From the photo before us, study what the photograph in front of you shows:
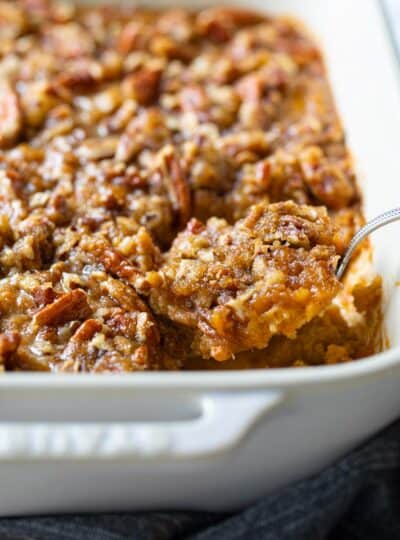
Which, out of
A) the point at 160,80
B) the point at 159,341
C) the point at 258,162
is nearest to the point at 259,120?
the point at 258,162

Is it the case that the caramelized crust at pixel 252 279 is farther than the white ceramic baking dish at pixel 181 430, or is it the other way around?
the caramelized crust at pixel 252 279

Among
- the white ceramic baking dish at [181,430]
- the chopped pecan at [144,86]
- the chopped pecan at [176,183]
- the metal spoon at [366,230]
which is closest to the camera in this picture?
the white ceramic baking dish at [181,430]

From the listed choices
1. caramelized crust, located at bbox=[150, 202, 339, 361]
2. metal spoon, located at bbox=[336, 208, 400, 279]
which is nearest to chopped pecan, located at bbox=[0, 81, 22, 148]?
caramelized crust, located at bbox=[150, 202, 339, 361]

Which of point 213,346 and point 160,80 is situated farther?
point 160,80

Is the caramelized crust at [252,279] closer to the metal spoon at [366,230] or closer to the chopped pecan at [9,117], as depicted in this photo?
the metal spoon at [366,230]

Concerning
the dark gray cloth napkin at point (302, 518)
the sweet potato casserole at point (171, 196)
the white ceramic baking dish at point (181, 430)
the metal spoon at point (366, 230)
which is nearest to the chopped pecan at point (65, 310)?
the sweet potato casserole at point (171, 196)

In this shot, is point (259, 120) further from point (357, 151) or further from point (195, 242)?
point (195, 242)
